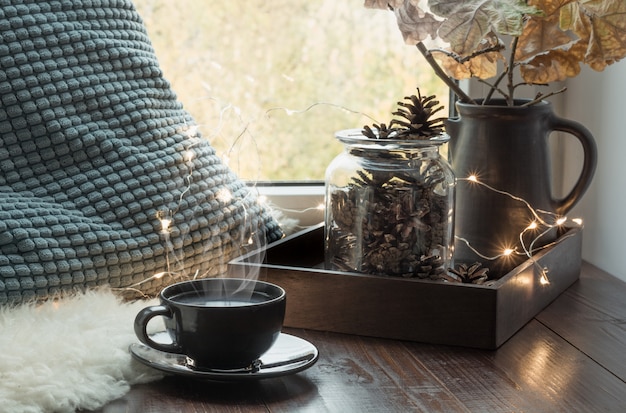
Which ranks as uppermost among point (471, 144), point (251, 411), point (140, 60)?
point (140, 60)

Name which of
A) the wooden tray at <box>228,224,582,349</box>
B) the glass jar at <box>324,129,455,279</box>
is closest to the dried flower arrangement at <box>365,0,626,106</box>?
the glass jar at <box>324,129,455,279</box>

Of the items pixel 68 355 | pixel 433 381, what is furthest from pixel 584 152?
pixel 68 355

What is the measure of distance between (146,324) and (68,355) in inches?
2.9

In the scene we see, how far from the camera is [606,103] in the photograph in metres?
1.17

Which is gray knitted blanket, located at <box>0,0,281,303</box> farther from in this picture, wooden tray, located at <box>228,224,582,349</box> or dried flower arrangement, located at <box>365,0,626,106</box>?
dried flower arrangement, located at <box>365,0,626,106</box>

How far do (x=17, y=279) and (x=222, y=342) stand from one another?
25 cm

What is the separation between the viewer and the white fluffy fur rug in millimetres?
692

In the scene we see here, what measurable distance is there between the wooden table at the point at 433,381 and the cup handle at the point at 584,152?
6.8 inches

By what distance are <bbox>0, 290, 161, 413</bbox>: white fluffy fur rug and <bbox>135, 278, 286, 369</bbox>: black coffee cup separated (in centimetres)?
4

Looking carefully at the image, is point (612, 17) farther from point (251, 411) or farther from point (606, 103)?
point (251, 411)

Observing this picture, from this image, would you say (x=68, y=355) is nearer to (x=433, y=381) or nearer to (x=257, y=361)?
(x=257, y=361)

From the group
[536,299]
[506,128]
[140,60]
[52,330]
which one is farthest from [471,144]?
[52,330]

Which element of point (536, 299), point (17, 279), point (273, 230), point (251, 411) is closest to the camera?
point (251, 411)

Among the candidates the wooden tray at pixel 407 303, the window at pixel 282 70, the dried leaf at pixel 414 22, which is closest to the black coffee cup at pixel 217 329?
the wooden tray at pixel 407 303
